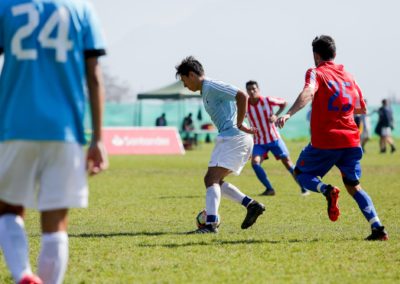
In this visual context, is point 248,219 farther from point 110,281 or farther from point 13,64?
point 13,64

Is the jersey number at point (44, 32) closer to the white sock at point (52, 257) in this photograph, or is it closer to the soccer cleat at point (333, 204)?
the white sock at point (52, 257)

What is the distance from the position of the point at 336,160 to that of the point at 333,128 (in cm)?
35

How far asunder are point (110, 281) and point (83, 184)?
1882mm

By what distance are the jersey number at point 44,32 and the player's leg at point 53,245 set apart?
2.96ft

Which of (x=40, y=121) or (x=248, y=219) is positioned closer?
(x=40, y=121)

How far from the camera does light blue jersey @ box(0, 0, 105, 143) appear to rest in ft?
16.3

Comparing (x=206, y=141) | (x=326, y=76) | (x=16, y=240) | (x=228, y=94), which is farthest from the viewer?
(x=206, y=141)

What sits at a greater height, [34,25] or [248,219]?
[34,25]

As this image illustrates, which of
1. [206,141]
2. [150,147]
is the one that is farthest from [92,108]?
[206,141]

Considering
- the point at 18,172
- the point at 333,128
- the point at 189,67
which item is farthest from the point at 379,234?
the point at 18,172

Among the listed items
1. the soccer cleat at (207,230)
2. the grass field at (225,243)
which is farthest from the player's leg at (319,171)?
the soccer cleat at (207,230)

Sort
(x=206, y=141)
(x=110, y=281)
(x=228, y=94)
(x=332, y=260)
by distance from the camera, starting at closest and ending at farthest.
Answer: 1. (x=110, y=281)
2. (x=332, y=260)
3. (x=228, y=94)
4. (x=206, y=141)

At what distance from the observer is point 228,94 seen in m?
9.92

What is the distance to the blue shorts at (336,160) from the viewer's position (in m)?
9.38
